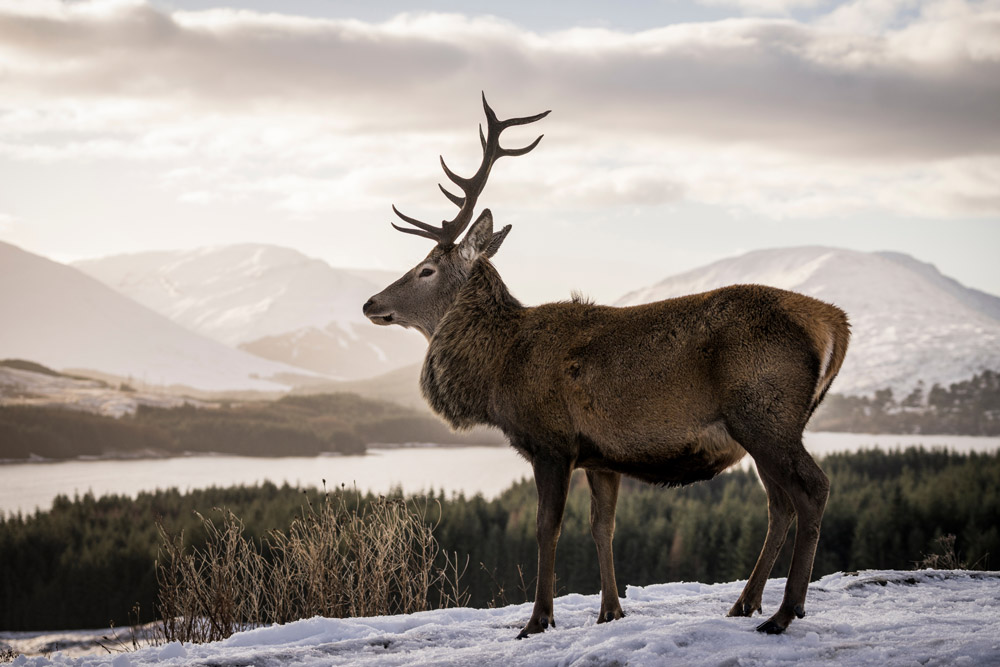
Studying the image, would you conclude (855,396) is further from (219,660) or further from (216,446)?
(219,660)

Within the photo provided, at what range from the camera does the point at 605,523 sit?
5.90 metres

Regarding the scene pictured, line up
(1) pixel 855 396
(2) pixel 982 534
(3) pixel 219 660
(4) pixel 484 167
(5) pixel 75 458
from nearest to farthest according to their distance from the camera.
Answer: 1. (3) pixel 219 660
2. (4) pixel 484 167
3. (2) pixel 982 534
4. (5) pixel 75 458
5. (1) pixel 855 396

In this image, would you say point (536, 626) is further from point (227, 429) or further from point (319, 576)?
point (227, 429)

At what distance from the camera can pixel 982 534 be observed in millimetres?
31547

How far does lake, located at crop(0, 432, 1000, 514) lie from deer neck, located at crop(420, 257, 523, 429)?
23.6 m

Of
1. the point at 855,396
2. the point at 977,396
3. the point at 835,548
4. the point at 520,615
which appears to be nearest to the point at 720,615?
the point at 520,615

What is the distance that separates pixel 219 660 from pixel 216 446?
6621 centimetres

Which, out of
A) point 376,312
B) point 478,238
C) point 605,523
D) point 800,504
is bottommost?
point 605,523

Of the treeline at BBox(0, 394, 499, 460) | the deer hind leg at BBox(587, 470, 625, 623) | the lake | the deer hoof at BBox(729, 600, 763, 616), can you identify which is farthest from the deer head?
the treeline at BBox(0, 394, 499, 460)

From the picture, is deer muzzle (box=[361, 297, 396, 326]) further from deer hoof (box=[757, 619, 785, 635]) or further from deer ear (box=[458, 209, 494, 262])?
deer hoof (box=[757, 619, 785, 635])

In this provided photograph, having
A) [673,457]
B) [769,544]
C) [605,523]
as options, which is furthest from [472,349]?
[769,544]

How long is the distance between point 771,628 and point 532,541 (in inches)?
1250

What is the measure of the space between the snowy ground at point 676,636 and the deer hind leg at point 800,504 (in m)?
0.11

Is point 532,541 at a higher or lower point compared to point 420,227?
lower
